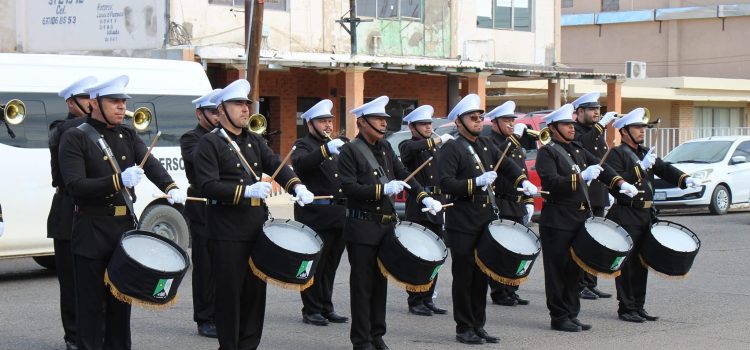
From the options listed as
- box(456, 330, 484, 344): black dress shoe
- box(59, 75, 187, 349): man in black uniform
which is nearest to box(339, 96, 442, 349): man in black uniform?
box(456, 330, 484, 344): black dress shoe

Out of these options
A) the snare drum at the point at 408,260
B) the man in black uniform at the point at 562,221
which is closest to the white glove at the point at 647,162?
the man in black uniform at the point at 562,221

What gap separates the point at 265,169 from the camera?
882 centimetres

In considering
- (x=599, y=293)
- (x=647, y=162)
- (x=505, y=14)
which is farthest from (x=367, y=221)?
(x=505, y=14)

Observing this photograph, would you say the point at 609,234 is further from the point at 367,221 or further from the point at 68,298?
the point at 68,298

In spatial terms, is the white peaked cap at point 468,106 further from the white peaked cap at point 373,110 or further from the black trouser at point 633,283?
the black trouser at point 633,283

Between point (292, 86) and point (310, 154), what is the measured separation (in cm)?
1858

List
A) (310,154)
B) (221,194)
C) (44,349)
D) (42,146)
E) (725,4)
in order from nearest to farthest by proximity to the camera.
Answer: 1. (221,194)
2. (44,349)
3. (310,154)
4. (42,146)
5. (725,4)

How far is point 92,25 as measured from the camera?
87.5 feet

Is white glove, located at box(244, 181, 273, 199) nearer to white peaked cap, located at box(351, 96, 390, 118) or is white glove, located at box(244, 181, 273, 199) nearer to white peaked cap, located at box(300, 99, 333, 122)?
Answer: white peaked cap, located at box(351, 96, 390, 118)

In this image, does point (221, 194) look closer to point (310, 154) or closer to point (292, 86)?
point (310, 154)

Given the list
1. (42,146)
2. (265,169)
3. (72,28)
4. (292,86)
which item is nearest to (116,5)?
(72,28)

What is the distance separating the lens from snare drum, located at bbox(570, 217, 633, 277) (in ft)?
33.9

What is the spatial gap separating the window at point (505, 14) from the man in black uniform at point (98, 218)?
24.7 meters

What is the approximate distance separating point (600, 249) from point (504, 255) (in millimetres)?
1087
